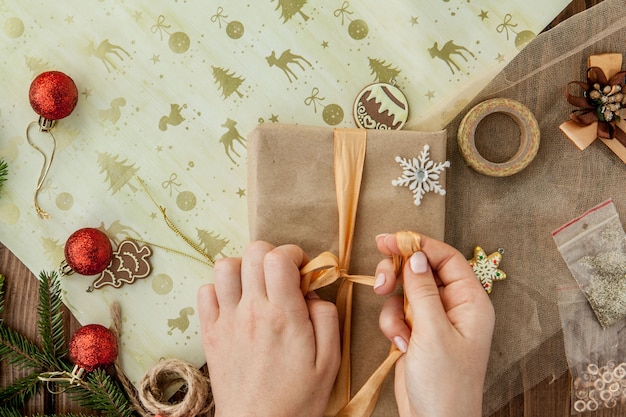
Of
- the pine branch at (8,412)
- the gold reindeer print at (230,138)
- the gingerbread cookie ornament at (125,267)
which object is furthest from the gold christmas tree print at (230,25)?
the pine branch at (8,412)

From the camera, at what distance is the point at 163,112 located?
1036 mm

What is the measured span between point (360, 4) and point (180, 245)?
542 millimetres

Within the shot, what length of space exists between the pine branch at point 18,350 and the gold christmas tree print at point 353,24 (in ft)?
2.58

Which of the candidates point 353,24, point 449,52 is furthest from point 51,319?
point 449,52

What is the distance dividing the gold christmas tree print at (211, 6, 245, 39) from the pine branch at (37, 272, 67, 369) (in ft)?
1.72

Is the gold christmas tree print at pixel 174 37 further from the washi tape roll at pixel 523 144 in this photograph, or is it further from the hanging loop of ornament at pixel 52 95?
the washi tape roll at pixel 523 144

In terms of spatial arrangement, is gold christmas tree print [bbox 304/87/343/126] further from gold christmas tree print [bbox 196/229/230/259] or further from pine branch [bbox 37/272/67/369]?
pine branch [bbox 37/272/67/369]

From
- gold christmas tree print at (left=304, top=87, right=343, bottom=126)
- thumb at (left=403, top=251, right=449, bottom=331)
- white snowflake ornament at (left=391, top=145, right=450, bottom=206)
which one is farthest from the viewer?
gold christmas tree print at (left=304, top=87, right=343, bottom=126)

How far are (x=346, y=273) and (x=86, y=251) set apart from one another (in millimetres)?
431

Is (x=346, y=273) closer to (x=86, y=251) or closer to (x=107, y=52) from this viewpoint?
(x=86, y=251)

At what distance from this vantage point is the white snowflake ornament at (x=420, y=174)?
3.10 ft

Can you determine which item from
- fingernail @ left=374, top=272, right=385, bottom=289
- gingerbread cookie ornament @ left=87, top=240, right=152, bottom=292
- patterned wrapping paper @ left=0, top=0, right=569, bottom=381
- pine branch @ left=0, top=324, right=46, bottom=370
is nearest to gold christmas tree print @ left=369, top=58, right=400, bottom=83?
patterned wrapping paper @ left=0, top=0, right=569, bottom=381

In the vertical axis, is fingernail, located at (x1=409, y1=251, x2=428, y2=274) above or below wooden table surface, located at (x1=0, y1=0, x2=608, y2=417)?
below

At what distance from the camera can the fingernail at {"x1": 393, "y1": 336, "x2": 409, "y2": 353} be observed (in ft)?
2.90
